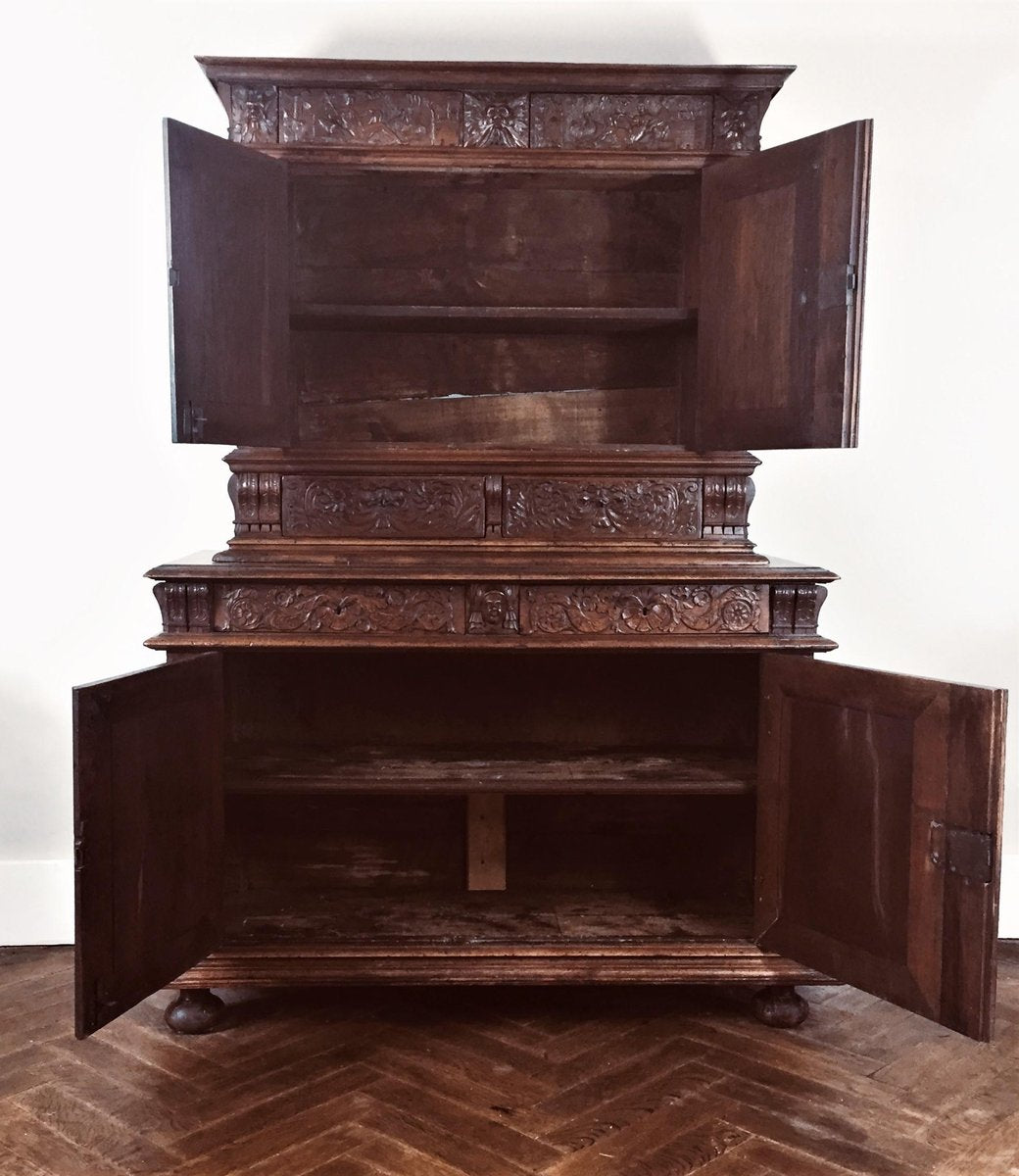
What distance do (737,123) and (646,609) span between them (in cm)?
123

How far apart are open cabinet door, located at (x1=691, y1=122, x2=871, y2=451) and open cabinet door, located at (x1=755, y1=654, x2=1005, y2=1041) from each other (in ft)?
1.85

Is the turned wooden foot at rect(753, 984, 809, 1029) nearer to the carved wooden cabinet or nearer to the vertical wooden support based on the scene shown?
the carved wooden cabinet

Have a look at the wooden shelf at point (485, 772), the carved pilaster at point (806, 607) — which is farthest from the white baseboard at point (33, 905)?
the carved pilaster at point (806, 607)

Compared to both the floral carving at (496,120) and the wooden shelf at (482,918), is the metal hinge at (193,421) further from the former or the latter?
the wooden shelf at (482,918)

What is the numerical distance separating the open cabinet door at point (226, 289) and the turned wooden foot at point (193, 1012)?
4.28 ft

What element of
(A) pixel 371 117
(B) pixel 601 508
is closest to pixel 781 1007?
(B) pixel 601 508

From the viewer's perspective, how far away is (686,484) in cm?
284

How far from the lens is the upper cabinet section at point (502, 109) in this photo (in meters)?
2.70

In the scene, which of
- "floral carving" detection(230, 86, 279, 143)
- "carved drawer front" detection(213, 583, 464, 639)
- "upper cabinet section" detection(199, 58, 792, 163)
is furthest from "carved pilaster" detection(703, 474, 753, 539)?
"floral carving" detection(230, 86, 279, 143)

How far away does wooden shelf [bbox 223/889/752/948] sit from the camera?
2.68 m

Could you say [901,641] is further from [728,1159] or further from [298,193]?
[298,193]

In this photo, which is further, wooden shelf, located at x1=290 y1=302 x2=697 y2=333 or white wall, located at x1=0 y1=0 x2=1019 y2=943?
white wall, located at x1=0 y1=0 x2=1019 y2=943

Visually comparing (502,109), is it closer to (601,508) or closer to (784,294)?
(784,294)

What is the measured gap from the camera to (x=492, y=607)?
259 cm
